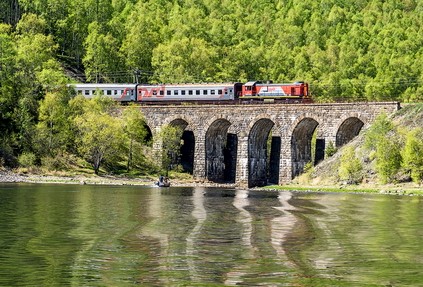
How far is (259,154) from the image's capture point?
112 meters

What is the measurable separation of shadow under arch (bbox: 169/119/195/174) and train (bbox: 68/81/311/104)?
4.06m

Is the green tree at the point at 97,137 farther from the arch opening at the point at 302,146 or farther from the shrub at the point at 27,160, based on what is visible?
the arch opening at the point at 302,146

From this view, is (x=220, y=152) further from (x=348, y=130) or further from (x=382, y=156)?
(x=382, y=156)

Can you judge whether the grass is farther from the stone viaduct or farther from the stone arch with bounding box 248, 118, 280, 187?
the stone arch with bounding box 248, 118, 280, 187

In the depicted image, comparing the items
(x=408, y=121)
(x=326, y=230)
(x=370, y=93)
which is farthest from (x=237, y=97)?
(x=326, y=230)

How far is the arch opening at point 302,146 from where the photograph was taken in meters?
104

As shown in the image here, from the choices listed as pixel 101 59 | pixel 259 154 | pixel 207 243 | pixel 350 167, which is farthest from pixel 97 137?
pixel 207 243

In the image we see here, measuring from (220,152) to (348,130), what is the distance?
1862cm

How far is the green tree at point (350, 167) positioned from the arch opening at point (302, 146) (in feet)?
36.8

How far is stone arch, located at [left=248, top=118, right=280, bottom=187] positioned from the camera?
358ft

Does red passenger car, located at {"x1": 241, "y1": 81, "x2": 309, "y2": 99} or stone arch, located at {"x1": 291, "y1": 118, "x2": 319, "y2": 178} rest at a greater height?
red passenger car, located at {"x1": 241, "y1": 81, "x2": 309, "y2": 99}

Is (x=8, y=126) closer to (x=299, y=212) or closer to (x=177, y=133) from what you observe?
(x=177, y=133)

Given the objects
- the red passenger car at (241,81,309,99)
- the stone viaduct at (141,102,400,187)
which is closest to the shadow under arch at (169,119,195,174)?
the stone viaduct at (141,102,400,187)

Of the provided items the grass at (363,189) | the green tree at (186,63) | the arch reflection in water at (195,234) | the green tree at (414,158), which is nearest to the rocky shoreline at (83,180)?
the grass at (363,189)
